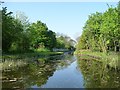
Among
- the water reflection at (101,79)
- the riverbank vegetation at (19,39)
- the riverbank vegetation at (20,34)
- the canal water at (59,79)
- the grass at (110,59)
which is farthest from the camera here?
the riverbank vegetation at (20,34)

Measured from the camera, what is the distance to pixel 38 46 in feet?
307

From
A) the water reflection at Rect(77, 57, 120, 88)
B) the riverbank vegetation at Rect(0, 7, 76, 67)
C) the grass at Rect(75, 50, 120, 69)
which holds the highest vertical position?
the riverbank vegetation at Rect(0, 7, 76, 67)

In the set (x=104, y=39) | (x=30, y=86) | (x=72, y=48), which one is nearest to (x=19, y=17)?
(x=104, y=39)

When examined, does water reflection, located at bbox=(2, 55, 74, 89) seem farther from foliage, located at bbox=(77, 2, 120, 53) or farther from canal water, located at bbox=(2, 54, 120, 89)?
foliage, located at bbox=(77, 2, 120, 53)

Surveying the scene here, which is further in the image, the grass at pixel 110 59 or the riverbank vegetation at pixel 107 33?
the riverbank vegetation at pixel 107 33

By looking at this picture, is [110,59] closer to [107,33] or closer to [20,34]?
[107,33]

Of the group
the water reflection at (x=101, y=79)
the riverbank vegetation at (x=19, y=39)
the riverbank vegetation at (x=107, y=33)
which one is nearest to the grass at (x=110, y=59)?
the riverbank vegetation at (x=107, y=33)

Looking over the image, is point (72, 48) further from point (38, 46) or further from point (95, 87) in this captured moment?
point (95, 87)

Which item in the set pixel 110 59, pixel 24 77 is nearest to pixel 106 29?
pixel 110 59

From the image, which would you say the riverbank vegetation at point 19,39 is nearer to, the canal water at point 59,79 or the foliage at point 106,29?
the canal water at point 59,79

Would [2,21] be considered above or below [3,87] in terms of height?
above

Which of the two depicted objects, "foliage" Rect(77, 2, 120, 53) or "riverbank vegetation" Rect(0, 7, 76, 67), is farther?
"foliage" Rect(77, 2, 120, 53)

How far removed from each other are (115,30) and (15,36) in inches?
704

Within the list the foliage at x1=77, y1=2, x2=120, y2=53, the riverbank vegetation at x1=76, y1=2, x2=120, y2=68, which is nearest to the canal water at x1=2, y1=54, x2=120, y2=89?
the riverbank vegetation at x1=76, y1=2, x2=120, y2=68
